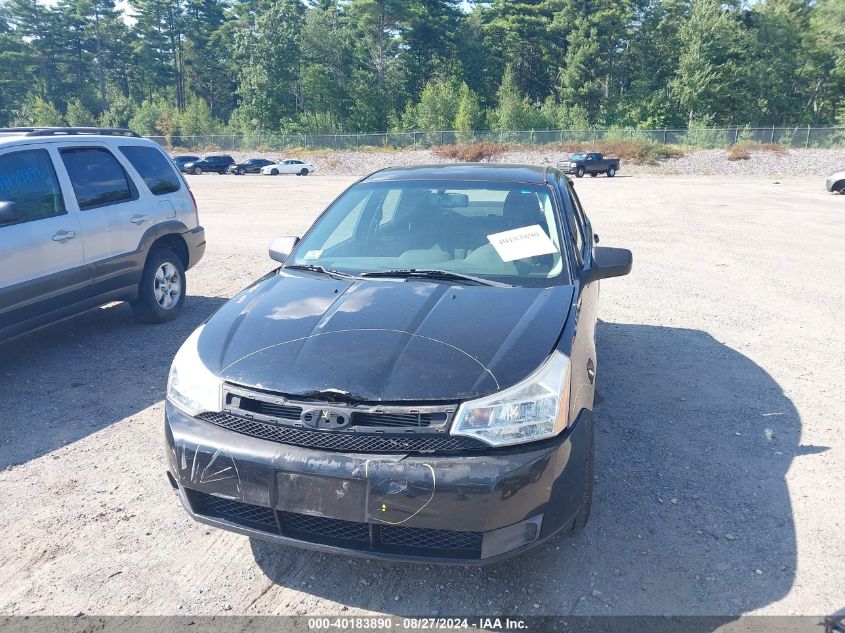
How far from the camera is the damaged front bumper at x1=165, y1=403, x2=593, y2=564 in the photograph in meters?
2.36

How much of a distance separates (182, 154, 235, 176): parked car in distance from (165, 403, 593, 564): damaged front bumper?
44.9 meters

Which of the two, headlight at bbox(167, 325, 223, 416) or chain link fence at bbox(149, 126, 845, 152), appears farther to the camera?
chain link fence at bbox(149, 126, 845, 152)

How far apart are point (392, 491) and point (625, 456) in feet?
6.79

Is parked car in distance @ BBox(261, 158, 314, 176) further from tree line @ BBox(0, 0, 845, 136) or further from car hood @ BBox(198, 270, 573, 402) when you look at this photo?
car hood @ BBox(198, 270, 573, 402)

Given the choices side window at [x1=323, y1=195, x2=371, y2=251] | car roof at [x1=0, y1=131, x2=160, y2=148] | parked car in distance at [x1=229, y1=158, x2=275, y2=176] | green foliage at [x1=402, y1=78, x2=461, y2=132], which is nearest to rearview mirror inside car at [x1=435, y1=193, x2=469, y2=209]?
side window at [x1=323, y1=195, x2=371, y2=251]

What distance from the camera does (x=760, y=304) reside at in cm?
744

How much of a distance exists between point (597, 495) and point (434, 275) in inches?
59.6

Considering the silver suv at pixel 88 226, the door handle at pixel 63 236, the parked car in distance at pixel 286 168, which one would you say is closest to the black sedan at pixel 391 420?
the silver suv at pixel 88 226

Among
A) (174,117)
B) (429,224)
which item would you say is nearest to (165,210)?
(429,224)

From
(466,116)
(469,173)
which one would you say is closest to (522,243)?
(469,173)

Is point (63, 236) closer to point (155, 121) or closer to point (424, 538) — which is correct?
point (424, 538)

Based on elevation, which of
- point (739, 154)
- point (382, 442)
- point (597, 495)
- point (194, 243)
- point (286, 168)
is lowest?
point (286, 168)

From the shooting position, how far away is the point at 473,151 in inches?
1829

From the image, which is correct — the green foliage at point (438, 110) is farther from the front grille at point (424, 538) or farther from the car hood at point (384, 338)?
the front grille at point (424, 538)
